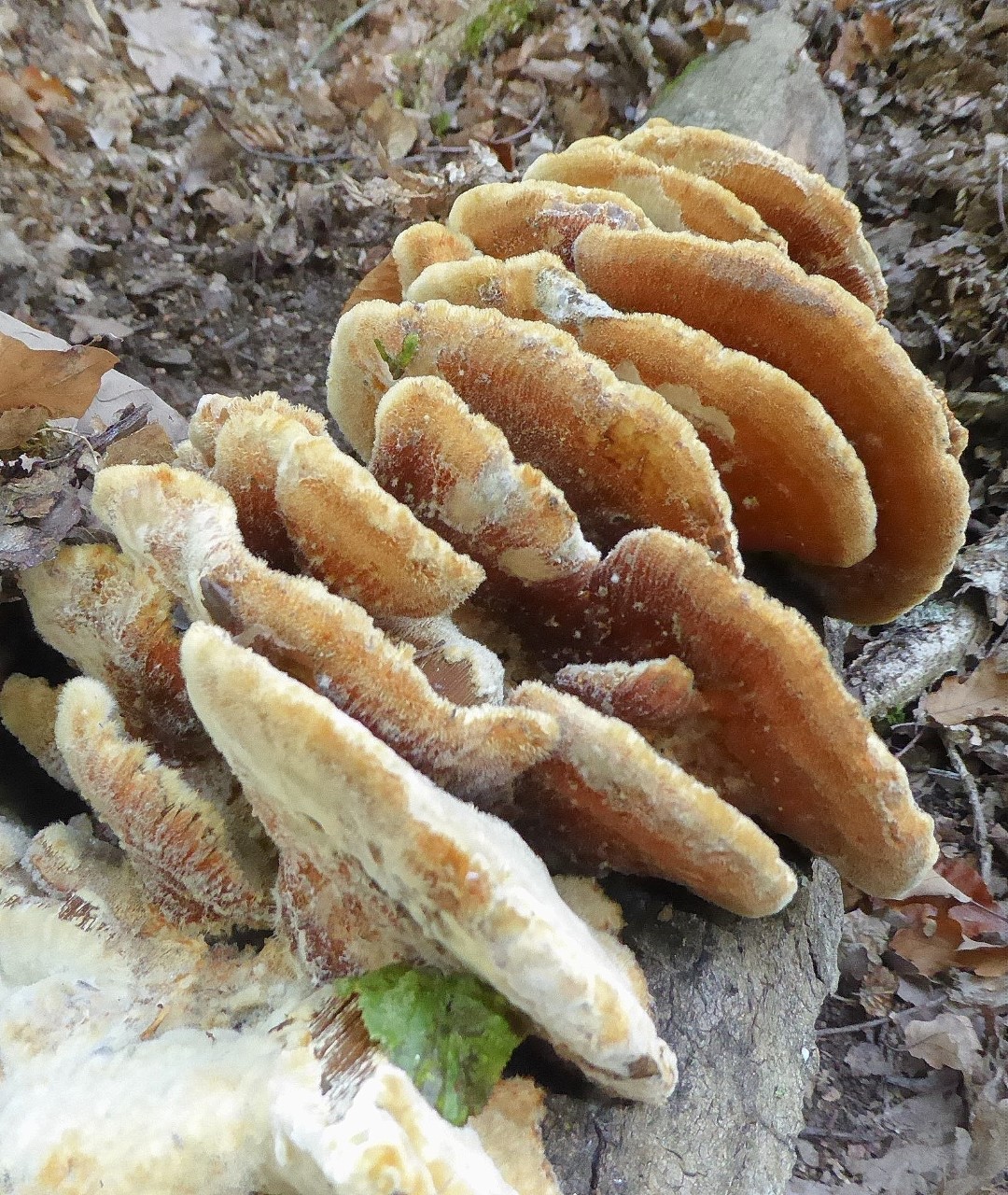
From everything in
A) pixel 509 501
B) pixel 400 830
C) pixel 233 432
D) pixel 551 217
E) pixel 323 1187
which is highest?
pixel 551 217

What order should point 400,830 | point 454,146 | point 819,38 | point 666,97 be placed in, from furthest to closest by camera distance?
point 454,146 < point 819,38 < point 666,97 < point 400,830

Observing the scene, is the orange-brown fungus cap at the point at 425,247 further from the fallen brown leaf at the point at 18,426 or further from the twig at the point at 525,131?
the twig at the point at 525,131

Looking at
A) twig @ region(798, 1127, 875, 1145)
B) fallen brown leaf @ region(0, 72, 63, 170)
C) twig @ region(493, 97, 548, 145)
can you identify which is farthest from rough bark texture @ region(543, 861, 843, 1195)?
twig @ region(493, 97, 548, 145)

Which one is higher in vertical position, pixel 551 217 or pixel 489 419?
pixel 551 217

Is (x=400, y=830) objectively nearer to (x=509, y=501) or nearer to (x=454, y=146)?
(x=509, y=501)

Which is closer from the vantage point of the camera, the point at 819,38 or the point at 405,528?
the point at 405,528

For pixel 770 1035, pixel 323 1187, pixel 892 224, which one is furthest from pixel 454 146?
pixel 323 1187
